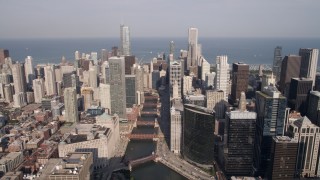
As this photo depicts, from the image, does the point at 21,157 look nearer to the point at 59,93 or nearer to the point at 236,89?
the point at 59,93

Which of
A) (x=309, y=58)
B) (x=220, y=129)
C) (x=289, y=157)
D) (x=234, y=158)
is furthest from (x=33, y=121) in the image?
(x=309, y=58)

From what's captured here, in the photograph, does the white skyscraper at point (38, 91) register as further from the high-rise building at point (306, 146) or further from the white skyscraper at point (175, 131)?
the high-rise building at point (306, 146)

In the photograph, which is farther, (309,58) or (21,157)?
(309,58)

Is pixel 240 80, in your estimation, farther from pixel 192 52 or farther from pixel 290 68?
pixel 192 52

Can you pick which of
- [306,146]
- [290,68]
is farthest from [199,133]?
[290,68]

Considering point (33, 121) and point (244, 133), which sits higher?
point (244, 133)

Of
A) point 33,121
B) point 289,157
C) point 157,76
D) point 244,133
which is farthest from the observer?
point 157,76

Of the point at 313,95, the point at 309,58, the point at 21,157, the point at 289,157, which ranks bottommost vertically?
the point at 21,157

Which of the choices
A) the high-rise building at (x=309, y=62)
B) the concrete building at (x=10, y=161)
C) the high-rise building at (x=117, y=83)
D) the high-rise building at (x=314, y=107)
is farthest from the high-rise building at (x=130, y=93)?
the high-rise building at (x=309, y=62)

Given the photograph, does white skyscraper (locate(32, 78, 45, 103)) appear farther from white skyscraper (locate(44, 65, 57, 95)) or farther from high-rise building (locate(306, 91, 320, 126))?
high-rise building (locate(306, 91, 320, 126))
